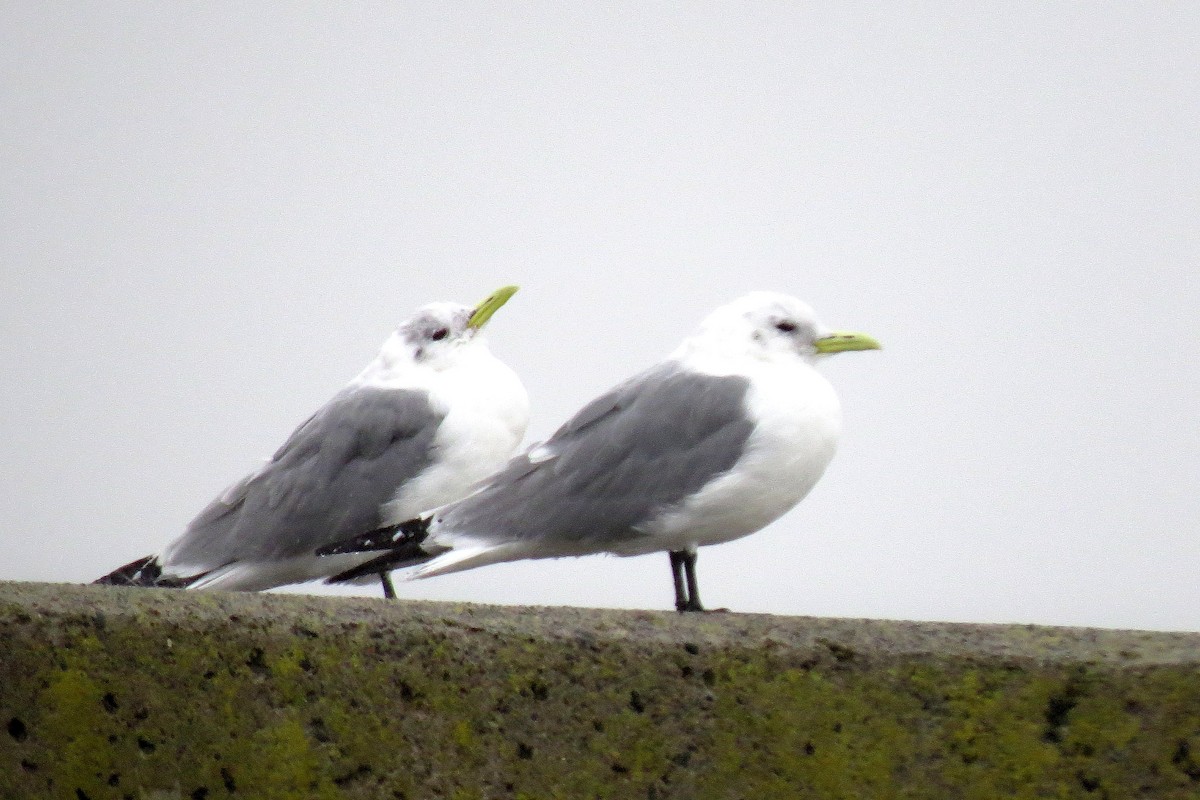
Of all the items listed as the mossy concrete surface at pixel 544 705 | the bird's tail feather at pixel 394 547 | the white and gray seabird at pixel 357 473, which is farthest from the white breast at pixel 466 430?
the mossy concrete surface at pixel 544 705

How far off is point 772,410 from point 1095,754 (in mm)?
1785

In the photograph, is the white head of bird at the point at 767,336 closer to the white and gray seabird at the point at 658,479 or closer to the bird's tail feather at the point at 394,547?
the white and gray seabird at the point at 658,479

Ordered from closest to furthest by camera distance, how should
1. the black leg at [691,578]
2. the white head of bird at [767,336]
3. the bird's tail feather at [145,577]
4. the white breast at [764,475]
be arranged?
the white breast at [764,475]
the black leg at [691,578]
the white head of bird at [767,336]
the bird's tail feather at [145,577]

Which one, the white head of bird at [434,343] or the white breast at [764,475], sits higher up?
the white head of bird at [434,343]

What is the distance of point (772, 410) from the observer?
442 centimetres

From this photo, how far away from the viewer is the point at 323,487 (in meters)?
5.35

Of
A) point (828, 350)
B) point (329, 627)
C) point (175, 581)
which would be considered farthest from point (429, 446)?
point (329, 627)

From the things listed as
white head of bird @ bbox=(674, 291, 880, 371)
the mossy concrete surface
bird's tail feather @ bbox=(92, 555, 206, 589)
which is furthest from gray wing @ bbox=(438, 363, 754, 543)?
the mossy concrete surface

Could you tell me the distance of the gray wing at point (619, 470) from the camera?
437 cm

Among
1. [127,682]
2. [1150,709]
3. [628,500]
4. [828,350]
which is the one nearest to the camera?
[1150,709]

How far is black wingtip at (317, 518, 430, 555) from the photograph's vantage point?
4.52m

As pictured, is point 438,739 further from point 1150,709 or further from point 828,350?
point 828,350

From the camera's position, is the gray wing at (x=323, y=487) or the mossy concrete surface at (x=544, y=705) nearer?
the mossy concrete surface at (x=544, y=705)

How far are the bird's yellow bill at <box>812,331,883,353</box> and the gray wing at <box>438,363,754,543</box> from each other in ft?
1.17
